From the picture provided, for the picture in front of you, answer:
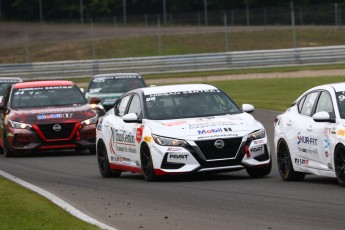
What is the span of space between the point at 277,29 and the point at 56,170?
47381 millimetres

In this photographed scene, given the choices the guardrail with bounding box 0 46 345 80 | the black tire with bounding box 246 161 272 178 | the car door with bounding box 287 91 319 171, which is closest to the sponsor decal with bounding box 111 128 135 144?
the black tire with bounding box 246 161 272 178

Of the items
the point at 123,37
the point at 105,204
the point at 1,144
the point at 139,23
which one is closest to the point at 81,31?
the point at 139,23

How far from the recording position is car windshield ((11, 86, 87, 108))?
23781 mm

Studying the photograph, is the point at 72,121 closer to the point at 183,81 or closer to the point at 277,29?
the point at 183,81

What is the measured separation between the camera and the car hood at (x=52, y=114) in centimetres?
2278

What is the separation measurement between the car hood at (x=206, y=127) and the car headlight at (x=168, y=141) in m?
0.06

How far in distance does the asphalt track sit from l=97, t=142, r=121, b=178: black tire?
0.18 m

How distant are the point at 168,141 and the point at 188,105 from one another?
1.30m

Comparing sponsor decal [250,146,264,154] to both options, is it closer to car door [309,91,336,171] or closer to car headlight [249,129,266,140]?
car headlight [249,129,266,140]

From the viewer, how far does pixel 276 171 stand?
16938mm

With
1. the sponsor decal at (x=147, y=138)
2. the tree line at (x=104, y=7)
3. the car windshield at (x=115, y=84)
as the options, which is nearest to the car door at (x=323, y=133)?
Result: the sponsor decal at (x=147, y=138)

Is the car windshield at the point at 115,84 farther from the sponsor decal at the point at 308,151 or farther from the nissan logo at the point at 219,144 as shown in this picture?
the sponsor decal at the point at 308,151

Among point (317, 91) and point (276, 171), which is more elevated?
point (317, 91)

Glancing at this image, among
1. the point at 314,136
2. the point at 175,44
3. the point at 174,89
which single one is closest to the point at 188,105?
the point at 174,89
